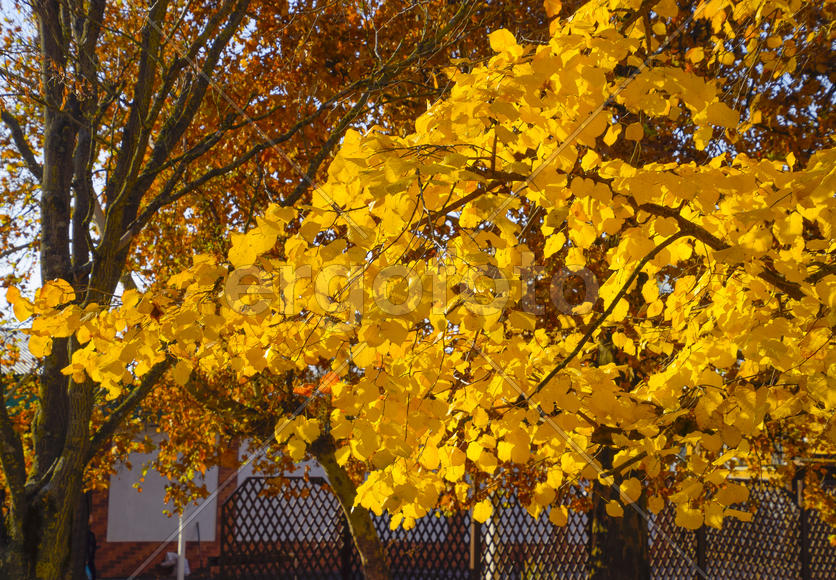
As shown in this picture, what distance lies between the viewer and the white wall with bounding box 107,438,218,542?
1345 cm

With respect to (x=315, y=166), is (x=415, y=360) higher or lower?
lower

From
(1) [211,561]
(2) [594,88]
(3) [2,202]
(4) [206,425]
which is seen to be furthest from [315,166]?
(1) [211,561]

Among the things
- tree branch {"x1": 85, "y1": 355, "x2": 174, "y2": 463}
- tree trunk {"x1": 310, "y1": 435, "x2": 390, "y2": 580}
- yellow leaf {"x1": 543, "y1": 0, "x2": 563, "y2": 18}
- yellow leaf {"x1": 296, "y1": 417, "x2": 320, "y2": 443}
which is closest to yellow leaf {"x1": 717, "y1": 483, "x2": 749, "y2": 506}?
yellow leaf {"x1": 296, "y1": 417, "x2": 320, "y2": 443}

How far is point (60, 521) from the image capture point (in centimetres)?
377

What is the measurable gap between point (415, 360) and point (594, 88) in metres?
0.95

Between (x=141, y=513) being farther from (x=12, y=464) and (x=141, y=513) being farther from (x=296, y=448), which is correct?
(x=296, y=448)

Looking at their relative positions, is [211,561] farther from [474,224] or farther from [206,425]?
[474,224]

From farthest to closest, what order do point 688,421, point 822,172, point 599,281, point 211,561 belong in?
point 211,561 → point 599,281 → point 688,421 → point 822,172

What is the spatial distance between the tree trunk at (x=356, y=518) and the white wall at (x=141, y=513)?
863cm

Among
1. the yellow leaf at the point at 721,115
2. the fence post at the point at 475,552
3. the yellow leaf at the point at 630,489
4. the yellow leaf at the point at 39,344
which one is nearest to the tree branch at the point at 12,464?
the yellow leaf at the point at 39,344

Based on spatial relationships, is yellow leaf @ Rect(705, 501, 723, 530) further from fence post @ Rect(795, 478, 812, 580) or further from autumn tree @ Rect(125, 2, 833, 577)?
fence post @ Rect(795, 478, 812, 580)

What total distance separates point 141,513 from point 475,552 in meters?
8.88

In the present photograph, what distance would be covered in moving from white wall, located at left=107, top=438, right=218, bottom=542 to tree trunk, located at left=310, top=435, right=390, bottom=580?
28.3ft

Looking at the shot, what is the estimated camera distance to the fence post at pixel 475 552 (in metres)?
7.45
